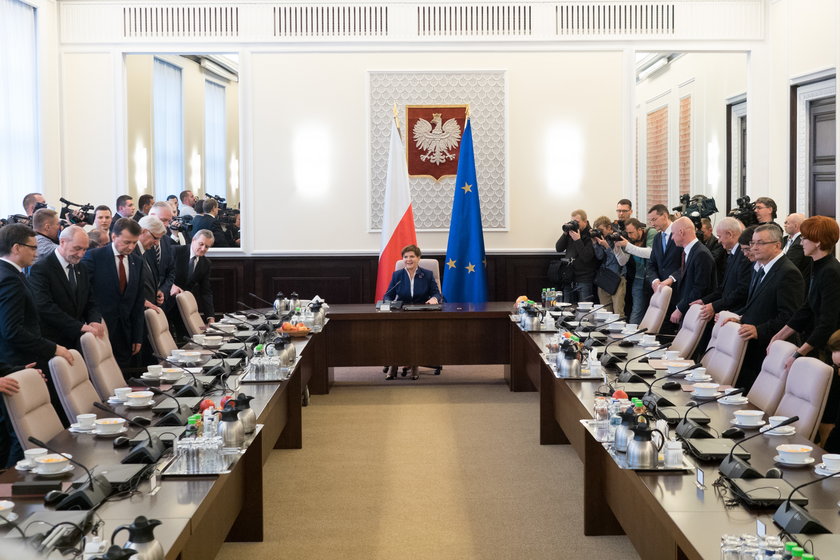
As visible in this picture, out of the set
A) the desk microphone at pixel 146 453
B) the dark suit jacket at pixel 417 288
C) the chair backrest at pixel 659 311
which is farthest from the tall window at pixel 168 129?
the desk microphone at pixel 146 453

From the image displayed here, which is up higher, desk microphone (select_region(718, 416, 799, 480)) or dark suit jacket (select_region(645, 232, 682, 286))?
dark suit jacket (select_region(645, 232, 682, 286))

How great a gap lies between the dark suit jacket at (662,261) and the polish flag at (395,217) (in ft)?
8.60

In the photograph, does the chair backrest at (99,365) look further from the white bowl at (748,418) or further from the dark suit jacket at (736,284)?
the dark suit jacket at (736,284)

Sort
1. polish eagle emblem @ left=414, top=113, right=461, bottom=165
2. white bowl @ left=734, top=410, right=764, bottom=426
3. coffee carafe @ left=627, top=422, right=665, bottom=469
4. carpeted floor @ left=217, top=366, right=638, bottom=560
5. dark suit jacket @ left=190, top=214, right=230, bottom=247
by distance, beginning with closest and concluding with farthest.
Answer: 1. coffee carafe @ left=627, top=422, right=665, bottom=469
2. white bowl @ left=734, top=410, right=764, bottom=426
3. carpeted floor @ left=217, top=366, right=638, bottom=560
4. dark suit jacket @ left=190, top=214, right=230, bottom=247
5. polish eagle emblem @ left=414, top=113, right=461, bottom=165

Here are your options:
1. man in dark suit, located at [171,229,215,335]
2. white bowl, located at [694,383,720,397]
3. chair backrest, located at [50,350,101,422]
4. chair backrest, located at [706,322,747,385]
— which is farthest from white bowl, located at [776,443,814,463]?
man in dark suit, located at [171,229,215,335]

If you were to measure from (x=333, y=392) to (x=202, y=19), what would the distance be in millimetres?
5085

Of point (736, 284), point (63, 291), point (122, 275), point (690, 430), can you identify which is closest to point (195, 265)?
point (122, 275)

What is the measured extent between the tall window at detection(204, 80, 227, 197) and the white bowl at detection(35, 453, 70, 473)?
13.3 m

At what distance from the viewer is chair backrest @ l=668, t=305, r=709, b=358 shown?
659cm

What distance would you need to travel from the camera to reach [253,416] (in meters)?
4.38

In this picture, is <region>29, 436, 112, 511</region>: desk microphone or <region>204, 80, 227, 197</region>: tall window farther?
<region>204, 80, 227, 197</region>: tall window

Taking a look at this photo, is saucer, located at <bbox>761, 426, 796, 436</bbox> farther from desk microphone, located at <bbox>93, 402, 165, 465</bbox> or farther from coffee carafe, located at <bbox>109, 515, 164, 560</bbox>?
coffee carafe, located at <bbox>109, 515, 164, 560</bbox>

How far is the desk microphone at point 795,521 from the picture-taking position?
2871 millimetres

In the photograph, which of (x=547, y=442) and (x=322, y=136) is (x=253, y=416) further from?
(x=322, y=136)
